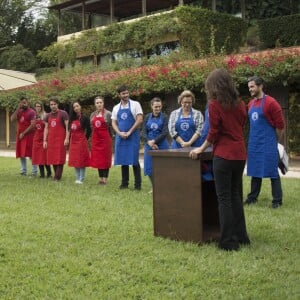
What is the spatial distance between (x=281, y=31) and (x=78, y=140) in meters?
17.2

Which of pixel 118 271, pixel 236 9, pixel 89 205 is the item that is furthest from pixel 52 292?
pixel 236 9

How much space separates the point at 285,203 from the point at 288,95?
27.4ft

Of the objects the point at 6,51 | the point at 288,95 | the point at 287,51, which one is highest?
the point at 6,51

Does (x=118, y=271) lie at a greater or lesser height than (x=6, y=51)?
lesser

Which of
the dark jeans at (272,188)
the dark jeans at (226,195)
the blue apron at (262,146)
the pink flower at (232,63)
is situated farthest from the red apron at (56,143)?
the pink flower at (232,63)

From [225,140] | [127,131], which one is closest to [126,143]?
[127,131]

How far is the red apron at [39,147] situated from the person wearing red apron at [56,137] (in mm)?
476

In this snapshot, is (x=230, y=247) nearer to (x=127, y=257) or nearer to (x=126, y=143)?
(x=127, y=257)

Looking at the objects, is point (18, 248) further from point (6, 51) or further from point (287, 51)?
point (6, 51)

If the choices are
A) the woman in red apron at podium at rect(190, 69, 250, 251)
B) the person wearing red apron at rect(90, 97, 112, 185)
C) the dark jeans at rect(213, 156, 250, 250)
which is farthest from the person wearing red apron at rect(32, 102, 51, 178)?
the dark jeans at rect(213, 156, 250, 250)

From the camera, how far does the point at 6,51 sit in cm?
3772

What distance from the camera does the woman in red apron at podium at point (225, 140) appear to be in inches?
205

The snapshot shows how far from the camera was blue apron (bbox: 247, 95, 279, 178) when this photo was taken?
7.66 m

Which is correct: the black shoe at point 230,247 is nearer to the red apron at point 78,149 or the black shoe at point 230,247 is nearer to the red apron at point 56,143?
A: the red apron at point 78,149
